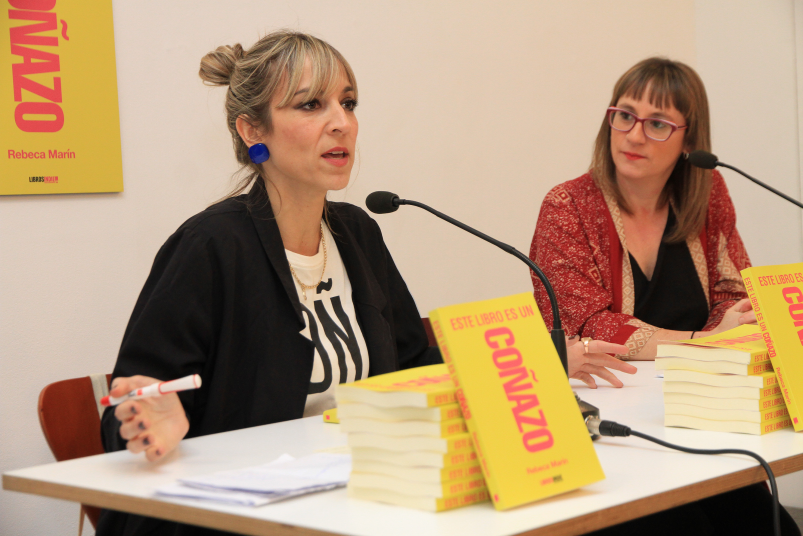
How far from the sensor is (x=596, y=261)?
213 cm

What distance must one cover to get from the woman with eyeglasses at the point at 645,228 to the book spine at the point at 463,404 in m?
1.27

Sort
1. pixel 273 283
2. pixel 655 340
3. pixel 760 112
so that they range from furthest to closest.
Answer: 1. pixel 760 112
2. pixel 655 340
3. pixel 273 283

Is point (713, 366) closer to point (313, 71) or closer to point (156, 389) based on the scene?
point (156, 389)

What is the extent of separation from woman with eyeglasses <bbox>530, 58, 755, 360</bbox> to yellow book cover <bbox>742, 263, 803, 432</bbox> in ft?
2.66

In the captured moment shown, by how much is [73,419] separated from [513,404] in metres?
1.03

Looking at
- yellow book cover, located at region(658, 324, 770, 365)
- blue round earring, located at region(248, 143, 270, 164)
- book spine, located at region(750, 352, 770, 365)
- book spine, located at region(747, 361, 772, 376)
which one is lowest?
book spine, located at region(747, 361, 772, 376)

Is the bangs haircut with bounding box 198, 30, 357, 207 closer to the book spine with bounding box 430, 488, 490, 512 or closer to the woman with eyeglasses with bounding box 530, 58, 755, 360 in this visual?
the woman with eyeglasses with bounding box 530, 58, 755, 360

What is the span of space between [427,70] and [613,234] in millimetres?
1091

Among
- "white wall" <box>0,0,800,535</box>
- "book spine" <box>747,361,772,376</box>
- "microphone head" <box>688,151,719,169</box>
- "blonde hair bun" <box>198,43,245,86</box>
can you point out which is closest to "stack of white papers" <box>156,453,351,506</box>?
"book spine" <box>747,361,772,376</box>

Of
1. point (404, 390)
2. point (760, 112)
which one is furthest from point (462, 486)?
point (760, 112)

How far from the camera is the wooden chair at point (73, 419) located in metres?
1.45

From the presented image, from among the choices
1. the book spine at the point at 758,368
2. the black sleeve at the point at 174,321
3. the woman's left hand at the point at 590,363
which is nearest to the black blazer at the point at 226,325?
the black sleeve at the point at 174,321

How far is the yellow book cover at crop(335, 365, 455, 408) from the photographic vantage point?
2.71 feet

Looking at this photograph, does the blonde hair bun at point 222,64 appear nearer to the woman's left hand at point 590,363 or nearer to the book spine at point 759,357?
the woman's left hand at point 590,363
